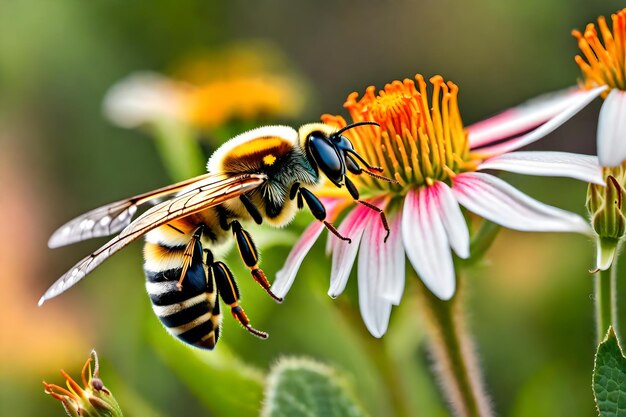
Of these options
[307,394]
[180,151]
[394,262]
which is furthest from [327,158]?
[180,151]

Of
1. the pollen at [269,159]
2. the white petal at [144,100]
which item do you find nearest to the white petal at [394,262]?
the pollen at [269,159]

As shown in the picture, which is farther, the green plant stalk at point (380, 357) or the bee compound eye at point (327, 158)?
the green plant stalk at point (380, 357)

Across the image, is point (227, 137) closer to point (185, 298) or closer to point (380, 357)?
point (380, 357)

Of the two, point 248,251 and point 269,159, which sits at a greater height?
point 269,159

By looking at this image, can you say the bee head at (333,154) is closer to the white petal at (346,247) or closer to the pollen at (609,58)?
the white petal at (346,247)

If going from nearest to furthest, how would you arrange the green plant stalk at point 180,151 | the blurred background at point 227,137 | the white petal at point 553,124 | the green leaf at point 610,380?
the green leaf at point 610,380
the white petal at point 553,124
the blurred background at point 227,137
the green plant stalk at point 180,151

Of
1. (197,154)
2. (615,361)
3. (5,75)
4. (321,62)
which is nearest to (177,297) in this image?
(615,361)
